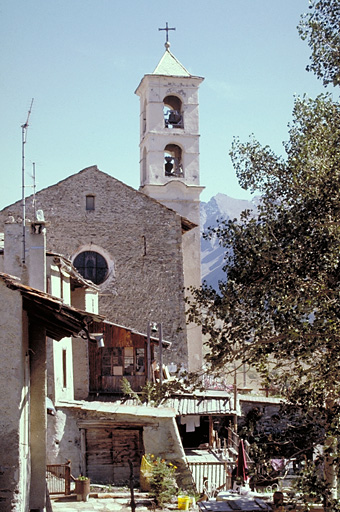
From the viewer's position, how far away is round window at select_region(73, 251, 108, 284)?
2684 centimetres

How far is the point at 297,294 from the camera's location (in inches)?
365

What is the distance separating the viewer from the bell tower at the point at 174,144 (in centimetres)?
3197

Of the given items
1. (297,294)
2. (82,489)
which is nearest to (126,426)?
(82,489)

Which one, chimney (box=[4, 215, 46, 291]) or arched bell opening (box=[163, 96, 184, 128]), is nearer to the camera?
chimney (box=[4, 215, 46, 291])

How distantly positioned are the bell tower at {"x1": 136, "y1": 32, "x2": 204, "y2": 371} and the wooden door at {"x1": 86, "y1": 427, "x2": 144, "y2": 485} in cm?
1483

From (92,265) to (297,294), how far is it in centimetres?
1820

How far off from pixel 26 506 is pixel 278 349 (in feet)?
11.8

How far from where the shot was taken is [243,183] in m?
12.6

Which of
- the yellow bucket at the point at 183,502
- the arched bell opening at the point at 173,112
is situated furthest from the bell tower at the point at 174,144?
the yellow bucket at the point at 183,502

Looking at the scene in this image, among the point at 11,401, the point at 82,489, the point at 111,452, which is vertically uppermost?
the point at 11,401

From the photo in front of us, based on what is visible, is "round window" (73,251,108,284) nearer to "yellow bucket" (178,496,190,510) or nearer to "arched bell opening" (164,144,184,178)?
"arched bell opening" (164,144,184,178)

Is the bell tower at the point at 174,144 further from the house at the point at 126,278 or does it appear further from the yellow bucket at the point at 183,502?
the yellow bucket at the point at 183,502

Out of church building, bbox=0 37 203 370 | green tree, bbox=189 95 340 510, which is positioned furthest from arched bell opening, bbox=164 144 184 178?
green tree, bbox=189 95 340 510

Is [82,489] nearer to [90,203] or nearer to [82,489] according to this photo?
[82,489]
